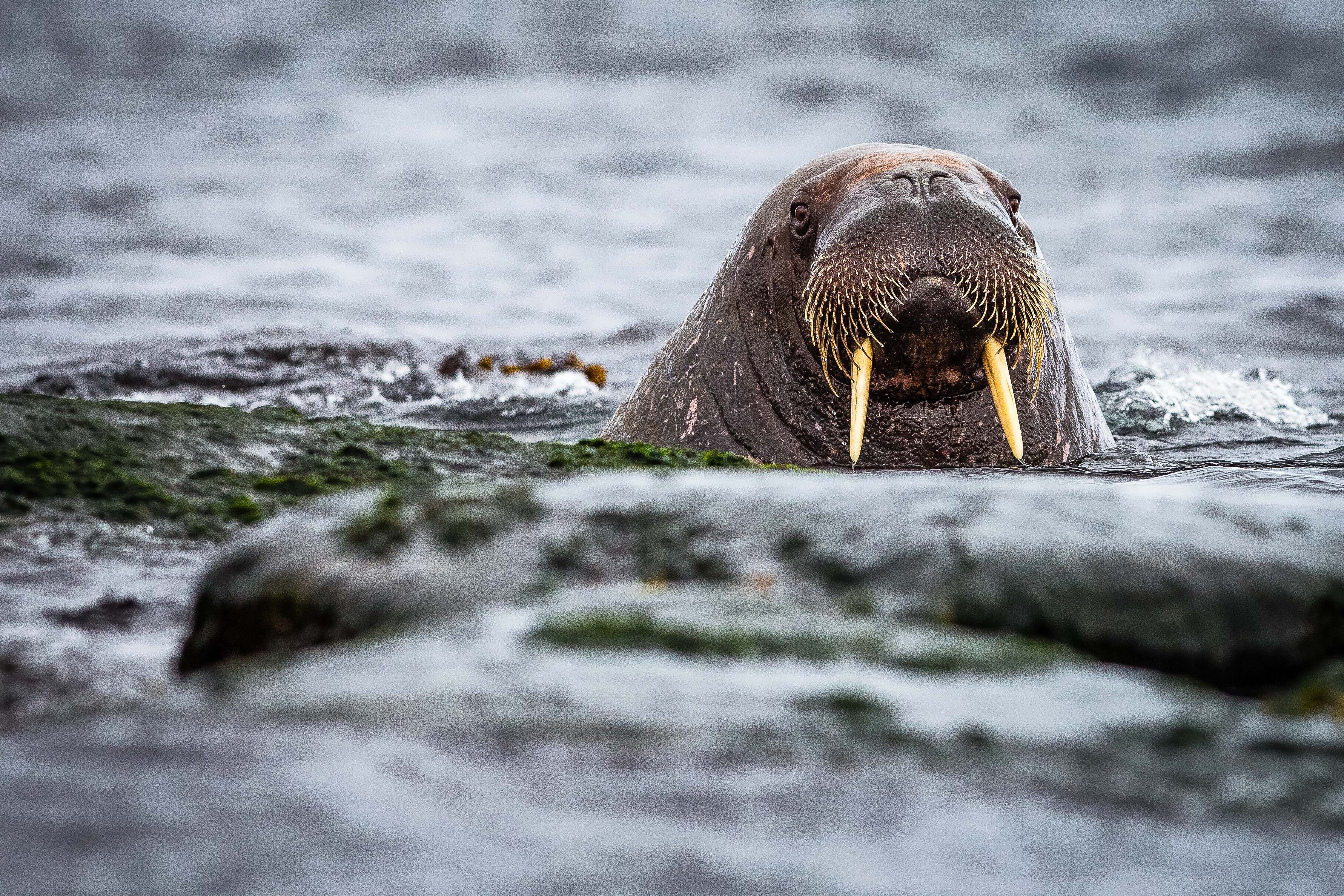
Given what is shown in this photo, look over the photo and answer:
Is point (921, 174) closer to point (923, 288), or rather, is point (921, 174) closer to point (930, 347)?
point (923, 288)

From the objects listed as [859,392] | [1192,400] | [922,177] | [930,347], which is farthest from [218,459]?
[1192,400]

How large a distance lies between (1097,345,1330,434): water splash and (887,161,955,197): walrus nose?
3.67 metres

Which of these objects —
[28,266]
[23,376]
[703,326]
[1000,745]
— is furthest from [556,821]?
[28,266]

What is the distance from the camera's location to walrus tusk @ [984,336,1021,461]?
18.8ft

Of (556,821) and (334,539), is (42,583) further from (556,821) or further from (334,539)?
(556,821)

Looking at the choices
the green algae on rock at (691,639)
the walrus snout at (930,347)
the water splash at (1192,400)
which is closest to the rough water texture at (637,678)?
the green algae on rock at (691,639)

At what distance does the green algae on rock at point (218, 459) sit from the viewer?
157 inches

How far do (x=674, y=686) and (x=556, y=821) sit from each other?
1.31 feet

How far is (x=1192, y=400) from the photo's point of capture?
1036cm

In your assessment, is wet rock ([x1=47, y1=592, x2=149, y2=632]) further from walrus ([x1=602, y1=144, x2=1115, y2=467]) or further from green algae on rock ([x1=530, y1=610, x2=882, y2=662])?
walrus ([x1=602, y1=144, x2=1115, y2=467])

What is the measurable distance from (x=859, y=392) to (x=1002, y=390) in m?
0.57

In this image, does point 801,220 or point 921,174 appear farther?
point 801,220

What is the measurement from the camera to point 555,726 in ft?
5.80

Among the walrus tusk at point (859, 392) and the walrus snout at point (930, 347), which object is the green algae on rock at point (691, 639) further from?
the walrus snout at point (930, 347)
